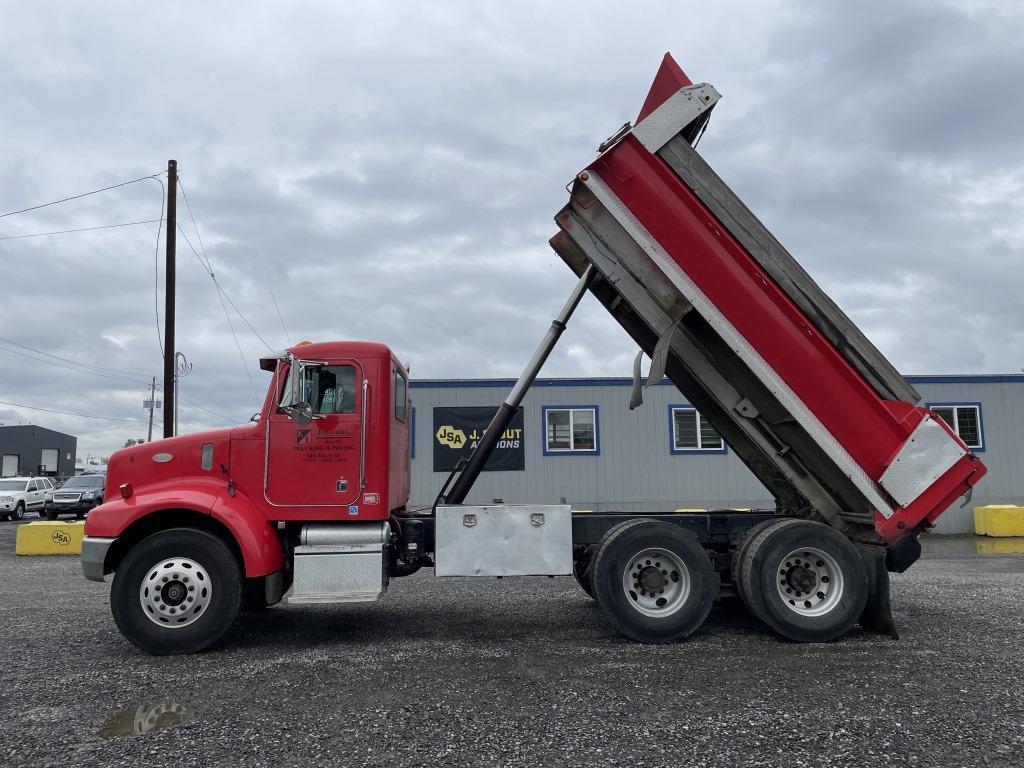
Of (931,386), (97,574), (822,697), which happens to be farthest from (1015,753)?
(931,386)

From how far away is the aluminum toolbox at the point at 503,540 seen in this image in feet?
21.2

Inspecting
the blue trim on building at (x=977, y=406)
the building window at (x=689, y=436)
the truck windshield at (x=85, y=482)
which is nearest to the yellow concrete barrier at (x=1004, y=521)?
the blue trim on building at (x=977, y=406)

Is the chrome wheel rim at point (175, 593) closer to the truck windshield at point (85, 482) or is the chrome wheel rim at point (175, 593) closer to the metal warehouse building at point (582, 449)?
the metal warehouse building at point (582, 449)

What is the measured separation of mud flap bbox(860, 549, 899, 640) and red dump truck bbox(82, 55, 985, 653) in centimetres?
2

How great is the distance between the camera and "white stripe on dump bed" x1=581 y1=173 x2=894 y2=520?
6.12 meters

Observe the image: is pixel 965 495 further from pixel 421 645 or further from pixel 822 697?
pixel 421 645

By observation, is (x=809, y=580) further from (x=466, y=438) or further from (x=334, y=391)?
(x=466, y=438)

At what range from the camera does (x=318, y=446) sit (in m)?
6.52

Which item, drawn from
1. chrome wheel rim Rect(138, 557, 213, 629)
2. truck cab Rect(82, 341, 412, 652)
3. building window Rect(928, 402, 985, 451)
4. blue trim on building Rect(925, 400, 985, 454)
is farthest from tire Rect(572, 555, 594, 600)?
building window Rect(928, 402, 985, 451)

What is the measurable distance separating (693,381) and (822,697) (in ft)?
11.0

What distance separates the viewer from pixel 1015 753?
12.5ft

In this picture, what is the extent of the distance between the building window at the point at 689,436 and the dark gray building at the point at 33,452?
196 feet

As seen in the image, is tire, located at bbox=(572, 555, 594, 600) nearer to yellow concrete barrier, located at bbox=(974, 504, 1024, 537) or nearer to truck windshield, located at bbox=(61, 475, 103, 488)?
yellow concrete barrier, located at bbox=(974, 504, 1024, 537)

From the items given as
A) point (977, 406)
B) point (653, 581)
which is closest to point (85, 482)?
point (653, 581)
